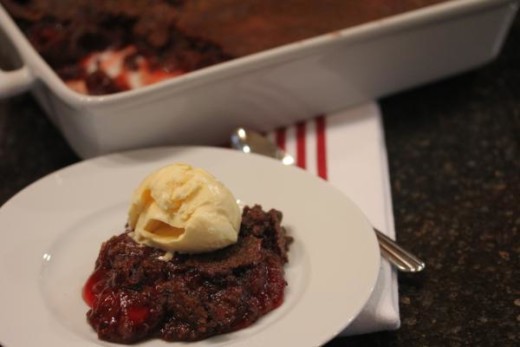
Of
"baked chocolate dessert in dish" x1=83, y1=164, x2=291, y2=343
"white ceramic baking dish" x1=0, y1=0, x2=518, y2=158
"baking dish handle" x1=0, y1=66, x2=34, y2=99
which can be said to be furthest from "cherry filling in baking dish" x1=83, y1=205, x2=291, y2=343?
"baking dish handle" x1=0, y1=66, x2=34, y2=99

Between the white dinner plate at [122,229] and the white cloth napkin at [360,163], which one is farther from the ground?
the white dinner plate at [122,229]

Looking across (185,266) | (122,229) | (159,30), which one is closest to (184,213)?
(185,266)

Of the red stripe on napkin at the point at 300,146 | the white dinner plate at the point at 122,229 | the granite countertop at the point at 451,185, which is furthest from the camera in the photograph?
the red stripe on napkin at the point at 300,146

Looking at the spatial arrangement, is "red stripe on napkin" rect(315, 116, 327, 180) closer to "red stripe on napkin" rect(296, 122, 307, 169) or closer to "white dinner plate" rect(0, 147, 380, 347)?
"red stripe on napkin" rect(296, 122, 307, 169)

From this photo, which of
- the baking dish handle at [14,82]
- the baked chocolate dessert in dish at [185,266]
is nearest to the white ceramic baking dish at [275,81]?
the baking dish handle at [14,82]

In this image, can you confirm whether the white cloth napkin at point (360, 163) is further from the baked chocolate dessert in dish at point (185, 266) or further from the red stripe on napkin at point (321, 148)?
the baked chocolate dessert in dish at point (185, 266)

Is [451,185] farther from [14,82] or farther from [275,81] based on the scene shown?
[14,82]
